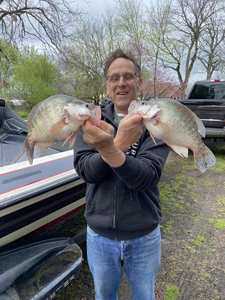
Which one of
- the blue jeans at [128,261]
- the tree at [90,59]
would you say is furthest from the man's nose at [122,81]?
the tree at [90,59]

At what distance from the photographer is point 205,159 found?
1267 mm

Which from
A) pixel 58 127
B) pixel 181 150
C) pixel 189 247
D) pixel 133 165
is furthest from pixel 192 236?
pixel 58 127

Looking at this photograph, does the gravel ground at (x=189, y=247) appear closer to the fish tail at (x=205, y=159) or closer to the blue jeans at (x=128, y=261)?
the blue jeans at (x=128, y=261)

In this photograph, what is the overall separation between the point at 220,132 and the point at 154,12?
15.0 metres

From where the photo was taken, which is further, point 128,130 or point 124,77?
point 124,77

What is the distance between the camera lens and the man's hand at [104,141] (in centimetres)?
98

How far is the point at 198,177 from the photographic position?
532 centimetres

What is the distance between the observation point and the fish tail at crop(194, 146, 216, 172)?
4.10 feet

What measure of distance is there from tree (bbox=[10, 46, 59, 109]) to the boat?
68.0 ft

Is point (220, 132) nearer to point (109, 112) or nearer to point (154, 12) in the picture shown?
point (109, 112)

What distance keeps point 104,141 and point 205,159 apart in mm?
729

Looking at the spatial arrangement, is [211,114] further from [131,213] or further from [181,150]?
[131,213]

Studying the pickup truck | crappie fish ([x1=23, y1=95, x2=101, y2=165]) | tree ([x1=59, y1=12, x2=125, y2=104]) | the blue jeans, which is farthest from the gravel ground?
tree ([x1=59, y1=12, x2=125, y2=104])

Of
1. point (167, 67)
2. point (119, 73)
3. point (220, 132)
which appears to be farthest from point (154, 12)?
point (119, 73)
